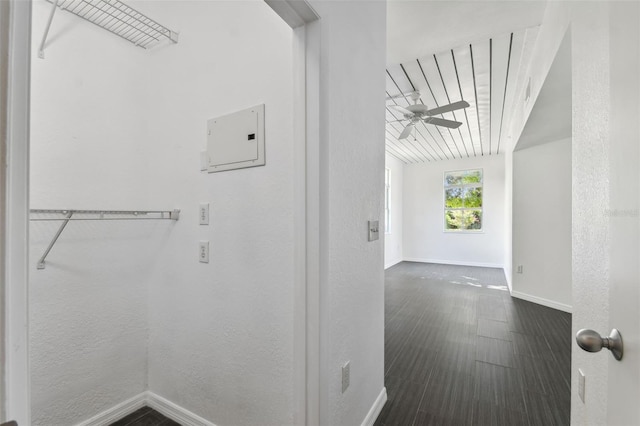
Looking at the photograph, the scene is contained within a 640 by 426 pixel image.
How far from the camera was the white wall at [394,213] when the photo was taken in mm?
7180

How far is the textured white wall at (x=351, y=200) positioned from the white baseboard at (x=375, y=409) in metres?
0.04

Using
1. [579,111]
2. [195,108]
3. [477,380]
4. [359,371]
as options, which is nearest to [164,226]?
[195,108]

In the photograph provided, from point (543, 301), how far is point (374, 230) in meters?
3.75

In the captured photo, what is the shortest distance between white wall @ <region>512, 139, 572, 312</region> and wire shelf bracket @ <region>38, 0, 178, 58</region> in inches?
179

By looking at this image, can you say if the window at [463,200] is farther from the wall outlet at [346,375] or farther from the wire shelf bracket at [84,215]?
the wire shelf bracket at [84,215]

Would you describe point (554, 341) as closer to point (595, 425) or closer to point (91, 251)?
point (595, 425)

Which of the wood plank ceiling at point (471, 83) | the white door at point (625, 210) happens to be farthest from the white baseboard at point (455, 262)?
the white door at point (625, 210)

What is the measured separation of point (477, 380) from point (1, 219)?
105 inches

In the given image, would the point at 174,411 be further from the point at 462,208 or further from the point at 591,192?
the point at 462,208

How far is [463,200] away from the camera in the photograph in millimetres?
7473

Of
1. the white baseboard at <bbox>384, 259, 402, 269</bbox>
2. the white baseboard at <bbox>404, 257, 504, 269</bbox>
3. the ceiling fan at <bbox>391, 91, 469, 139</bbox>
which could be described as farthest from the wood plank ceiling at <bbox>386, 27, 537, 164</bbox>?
the white baseboard at <bbox>404, 257, 504, 269</bbox>

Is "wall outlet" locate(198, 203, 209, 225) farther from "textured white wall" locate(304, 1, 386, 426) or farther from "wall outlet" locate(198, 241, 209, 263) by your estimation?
"textured white wall" locate(304, 1, 386, 426)

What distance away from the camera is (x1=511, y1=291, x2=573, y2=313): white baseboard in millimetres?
3720

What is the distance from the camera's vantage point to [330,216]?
4.05 ft
